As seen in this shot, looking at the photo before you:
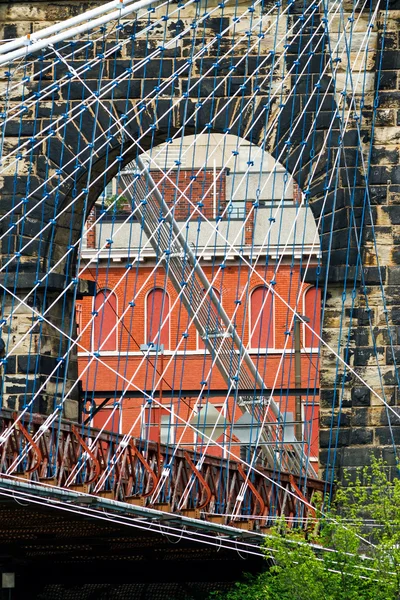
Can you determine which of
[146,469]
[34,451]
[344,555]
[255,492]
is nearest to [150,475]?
[146,469]

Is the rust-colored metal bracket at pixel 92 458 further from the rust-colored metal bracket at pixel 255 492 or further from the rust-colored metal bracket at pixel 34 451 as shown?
the rust-colored metal bracket at pixel 255 492

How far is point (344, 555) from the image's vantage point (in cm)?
2092

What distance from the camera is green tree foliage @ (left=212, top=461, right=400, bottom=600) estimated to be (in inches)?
808

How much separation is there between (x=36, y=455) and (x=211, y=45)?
7784 millimetres

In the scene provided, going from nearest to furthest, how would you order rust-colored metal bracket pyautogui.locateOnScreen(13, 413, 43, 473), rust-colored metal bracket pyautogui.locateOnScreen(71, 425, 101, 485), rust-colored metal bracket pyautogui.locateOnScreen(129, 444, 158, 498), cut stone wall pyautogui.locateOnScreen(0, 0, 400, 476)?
rust-colored metal bracket pyautogui.locateOnScreen(13, 413, 43, 473), rust-colored metal bracket pyautogui.locateOnScreen(71, 425, 101, 485), rust-colored metal bracket pyautogui.locateOnScreen(129, 444, 158, 498), cut stone wall pyautogui.locateOnScreen(0, 0, 400, 476)

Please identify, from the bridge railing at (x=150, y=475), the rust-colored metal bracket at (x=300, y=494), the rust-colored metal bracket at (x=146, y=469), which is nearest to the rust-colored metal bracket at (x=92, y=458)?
the bridge railing at (x=150, y=475)

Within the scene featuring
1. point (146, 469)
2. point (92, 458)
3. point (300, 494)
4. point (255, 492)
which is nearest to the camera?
point (92, 458)

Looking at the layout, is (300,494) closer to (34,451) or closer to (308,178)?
(34,451)

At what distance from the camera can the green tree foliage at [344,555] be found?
20.5 m

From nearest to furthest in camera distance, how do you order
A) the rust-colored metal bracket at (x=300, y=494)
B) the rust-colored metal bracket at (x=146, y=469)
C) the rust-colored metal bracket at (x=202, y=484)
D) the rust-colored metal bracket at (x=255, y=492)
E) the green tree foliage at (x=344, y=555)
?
the green tree foliage at (x=344, y=555)
the rust-colored metal bracket at (x=146, y=469)
the rust-colored metal bracket at (x=202, y=484)
the rust-colored metal bracket at (x=255, y=492)
the rust-colored metal bracket at (x=300, y=494)

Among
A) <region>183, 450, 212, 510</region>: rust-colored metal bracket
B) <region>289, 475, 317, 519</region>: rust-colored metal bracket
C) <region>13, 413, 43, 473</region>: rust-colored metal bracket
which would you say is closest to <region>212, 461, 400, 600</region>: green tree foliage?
<region>289, 475, 317, 519</region>: rust-colored metal bracket

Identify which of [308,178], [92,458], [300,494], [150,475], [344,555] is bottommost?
[344,555]

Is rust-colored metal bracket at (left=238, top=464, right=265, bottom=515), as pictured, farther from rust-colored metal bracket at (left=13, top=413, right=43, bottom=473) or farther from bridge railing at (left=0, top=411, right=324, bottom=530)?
rust-colored metal bracket at (left=13, top=413, right=43, bottom=473)

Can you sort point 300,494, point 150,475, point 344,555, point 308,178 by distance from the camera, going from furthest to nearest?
1. point 308,178
2. point 300,494
3. point 150,475
4. point 344,555
